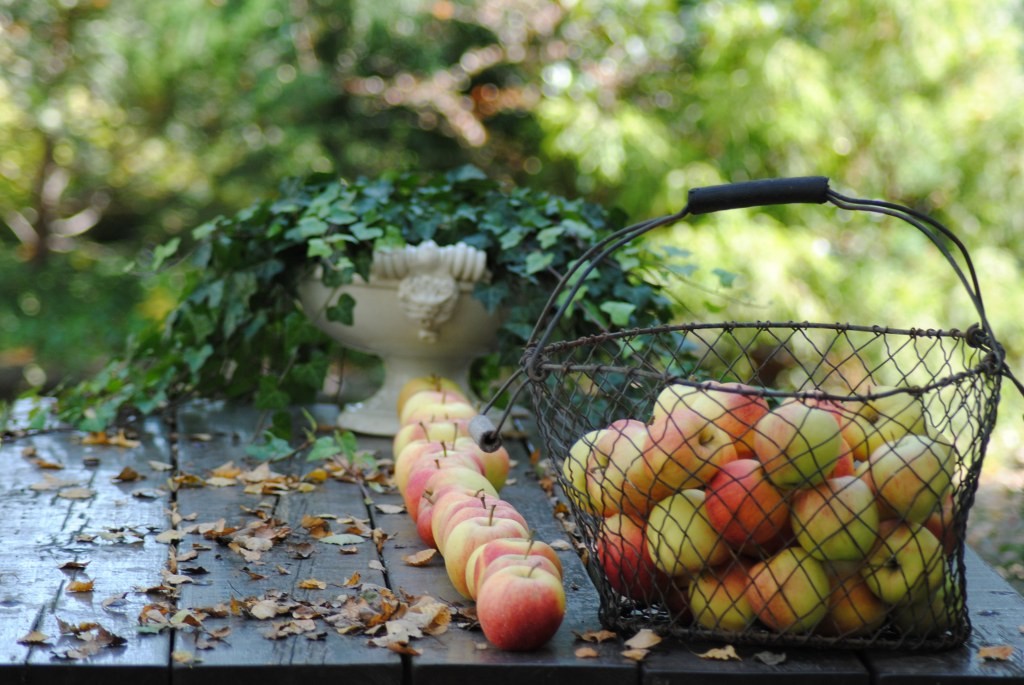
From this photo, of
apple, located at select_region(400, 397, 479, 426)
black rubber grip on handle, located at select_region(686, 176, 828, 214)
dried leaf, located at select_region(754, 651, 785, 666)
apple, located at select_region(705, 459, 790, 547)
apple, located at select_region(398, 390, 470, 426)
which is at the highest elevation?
apple, located at select_region(398, 390, 470, 426)

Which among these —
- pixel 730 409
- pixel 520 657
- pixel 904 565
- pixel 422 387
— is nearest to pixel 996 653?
pixel 904 565

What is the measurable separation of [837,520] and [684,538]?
142 millimetres

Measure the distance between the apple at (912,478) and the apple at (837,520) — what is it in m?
0.02

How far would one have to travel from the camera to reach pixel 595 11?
4.45 m

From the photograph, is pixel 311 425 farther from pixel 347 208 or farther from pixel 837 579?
pixel 837 579

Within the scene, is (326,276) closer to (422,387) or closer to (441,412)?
(422,387)

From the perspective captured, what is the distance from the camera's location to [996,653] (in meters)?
1.02

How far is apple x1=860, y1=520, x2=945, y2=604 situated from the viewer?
3.24 feet

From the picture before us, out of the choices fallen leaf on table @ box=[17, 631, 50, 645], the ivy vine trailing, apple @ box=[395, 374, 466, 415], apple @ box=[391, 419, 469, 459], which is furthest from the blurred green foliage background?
fallen leaf on table @ box=[17, 631, 50, 645]

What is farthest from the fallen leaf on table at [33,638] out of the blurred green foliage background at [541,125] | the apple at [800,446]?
the blurred green foliage background at [541,125]

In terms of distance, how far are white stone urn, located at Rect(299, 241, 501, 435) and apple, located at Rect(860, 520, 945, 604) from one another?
116cm

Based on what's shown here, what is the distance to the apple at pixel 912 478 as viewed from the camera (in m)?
0.99

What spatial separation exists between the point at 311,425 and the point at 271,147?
2895 millimetres

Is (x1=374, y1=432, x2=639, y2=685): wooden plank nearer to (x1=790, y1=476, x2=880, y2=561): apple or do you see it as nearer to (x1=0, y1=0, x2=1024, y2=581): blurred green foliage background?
(x1=790, y1=476, x2=880, y2=561): apple
